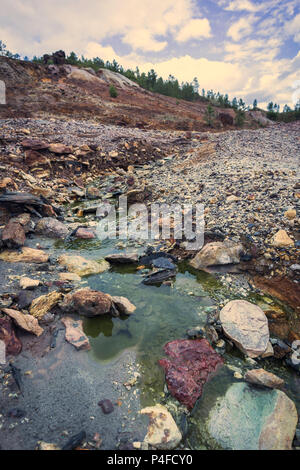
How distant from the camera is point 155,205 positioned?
25.6ft

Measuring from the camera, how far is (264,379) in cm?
274

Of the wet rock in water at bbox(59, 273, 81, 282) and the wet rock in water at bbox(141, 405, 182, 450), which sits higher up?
the wet rock in water at bbox(59, 273, 81, 282)

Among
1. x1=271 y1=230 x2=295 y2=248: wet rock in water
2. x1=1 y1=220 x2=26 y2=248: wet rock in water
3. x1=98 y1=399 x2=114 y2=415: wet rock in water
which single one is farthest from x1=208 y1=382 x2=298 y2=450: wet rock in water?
x1=1 y1=220 x2=26 y2=248: wet rock in water

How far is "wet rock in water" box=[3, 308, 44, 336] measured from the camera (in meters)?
3.22

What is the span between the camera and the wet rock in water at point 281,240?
4680 millimetres

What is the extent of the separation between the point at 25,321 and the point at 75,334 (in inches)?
27.6

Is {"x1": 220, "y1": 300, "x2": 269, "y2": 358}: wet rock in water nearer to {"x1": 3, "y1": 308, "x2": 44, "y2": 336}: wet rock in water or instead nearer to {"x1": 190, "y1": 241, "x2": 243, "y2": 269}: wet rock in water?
{"x1": 190, "y1": 241, "x2": 243, "y2": 269}: wet rock in water

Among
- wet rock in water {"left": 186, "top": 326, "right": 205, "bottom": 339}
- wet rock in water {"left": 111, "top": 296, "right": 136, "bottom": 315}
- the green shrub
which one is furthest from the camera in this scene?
the green shrub

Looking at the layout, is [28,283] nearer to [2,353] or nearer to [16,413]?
[2,353]

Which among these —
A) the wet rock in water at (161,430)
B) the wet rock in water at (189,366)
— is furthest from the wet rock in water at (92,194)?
the wet rock in water at (161,430)

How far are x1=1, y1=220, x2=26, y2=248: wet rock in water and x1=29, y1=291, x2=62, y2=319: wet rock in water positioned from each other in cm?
211

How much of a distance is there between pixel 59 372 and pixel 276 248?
167 inches

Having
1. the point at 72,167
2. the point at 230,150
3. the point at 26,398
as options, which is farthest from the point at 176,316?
the point at 230,150
